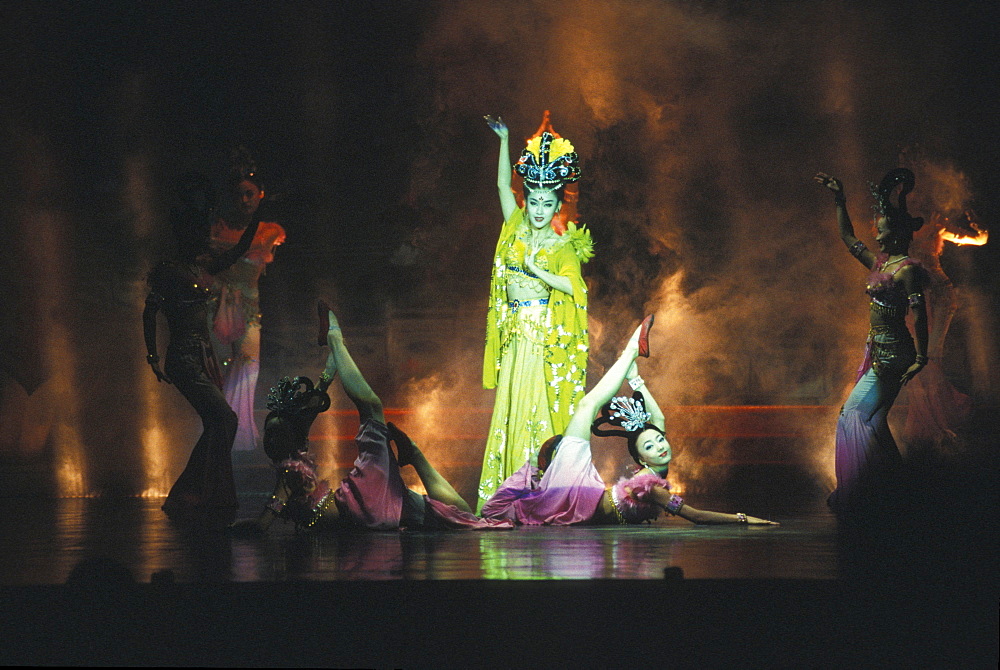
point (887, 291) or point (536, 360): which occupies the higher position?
point (887, 291)

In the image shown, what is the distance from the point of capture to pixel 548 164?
560 cm

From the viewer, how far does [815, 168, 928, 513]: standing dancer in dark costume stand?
5629mm

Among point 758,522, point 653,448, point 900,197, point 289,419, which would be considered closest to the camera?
point 289,419

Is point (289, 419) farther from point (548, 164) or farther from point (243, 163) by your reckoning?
point (243, 163)

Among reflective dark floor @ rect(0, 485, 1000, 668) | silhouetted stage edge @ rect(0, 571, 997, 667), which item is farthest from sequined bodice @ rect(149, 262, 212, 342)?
silhouetted stage edge @ rect(0, 571, 997, 667)

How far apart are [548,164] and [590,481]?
1.64 m

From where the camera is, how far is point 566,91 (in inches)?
314

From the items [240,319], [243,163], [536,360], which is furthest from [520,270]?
[240,319]

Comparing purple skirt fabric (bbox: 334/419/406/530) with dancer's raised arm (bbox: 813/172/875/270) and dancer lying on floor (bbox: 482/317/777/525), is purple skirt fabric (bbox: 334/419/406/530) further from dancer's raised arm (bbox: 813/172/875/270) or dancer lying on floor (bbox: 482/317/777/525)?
dancer's raised arm (bbox: 813/172/875/270)

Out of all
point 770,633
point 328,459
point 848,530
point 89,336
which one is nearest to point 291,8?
point 89,336

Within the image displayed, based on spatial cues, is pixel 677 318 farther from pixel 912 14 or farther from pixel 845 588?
pixel 845 588

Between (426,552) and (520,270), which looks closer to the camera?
(426,552)

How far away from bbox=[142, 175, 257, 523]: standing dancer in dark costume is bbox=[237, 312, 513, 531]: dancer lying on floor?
1.15 metres

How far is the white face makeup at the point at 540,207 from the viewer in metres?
5.64
